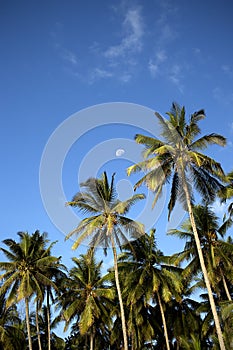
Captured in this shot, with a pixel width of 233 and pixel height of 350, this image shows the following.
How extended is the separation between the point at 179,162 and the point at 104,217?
21.9 ft

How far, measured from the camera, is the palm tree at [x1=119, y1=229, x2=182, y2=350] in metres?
29.9

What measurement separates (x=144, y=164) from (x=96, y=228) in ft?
18.1

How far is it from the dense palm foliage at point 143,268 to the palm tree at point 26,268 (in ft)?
0.27

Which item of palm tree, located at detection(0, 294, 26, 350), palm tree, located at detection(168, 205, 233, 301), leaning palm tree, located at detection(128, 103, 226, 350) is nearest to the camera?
leaning palm tree, located at detection(128, 103, 226, 350)

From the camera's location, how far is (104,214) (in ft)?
83.9

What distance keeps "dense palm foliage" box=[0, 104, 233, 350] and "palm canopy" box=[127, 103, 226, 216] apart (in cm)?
6

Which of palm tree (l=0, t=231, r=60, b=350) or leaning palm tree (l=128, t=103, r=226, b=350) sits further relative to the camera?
palm tree (l=0, t=231, r=60, b=350)

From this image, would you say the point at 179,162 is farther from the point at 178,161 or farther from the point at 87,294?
the point at 87,294

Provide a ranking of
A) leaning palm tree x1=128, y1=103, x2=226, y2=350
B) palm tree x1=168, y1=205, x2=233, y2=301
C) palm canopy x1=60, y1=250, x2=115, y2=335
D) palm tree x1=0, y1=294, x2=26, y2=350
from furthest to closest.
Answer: palm tree x1=0, y1=294, x2=26, y2=350, palm canopy x1=60, y1=250, x2=115, y2=335, palm tree x1=168, y1=205, x2=233, y2=301, leaning palm tree x1=128, y1=103, x2=226, y2=350

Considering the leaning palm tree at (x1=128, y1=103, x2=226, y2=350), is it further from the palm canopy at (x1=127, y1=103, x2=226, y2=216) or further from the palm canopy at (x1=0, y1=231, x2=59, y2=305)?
the palm canopy at (x1=0, y1=231, x2=59, y2=305)

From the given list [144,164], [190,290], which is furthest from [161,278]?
[144,164]

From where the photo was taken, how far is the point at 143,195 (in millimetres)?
25688

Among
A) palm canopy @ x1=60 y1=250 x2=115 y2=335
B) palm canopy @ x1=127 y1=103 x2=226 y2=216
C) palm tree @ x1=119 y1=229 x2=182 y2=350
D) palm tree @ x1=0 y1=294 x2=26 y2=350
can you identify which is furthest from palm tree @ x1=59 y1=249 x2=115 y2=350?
palm canopy @ x1=127 y1=103 x2=226 y2=216

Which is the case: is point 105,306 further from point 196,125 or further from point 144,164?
point 196,125
